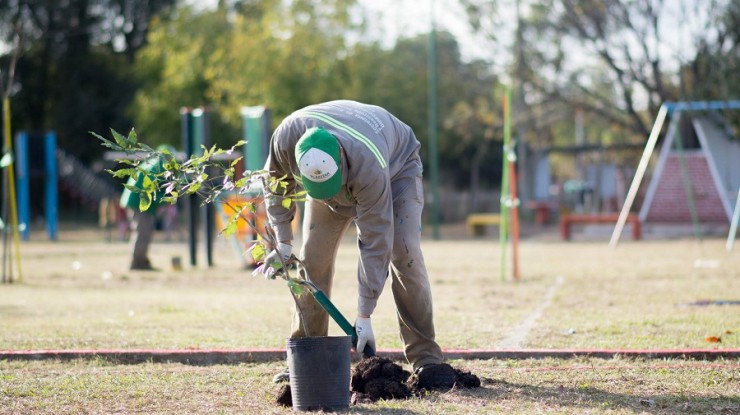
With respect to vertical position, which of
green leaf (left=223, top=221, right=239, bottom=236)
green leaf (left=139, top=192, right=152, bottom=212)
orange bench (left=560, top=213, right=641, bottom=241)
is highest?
green leaf (left=139, top=192, right=152, bottom=212)

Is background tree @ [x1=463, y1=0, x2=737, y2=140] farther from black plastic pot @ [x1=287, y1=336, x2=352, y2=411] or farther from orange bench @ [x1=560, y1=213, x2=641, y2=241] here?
black plastic pot @ [x1=287, y1=336, x2=352, y2=411]

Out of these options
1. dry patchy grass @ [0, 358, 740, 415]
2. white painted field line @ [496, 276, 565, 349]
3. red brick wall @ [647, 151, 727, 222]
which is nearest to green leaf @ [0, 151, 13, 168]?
dry patchy grass @ [0, 358, 740, 415]

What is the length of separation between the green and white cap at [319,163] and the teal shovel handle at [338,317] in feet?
2.44

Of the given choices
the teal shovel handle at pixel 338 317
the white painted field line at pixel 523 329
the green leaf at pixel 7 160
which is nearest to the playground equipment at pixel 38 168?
the green leaf at pixel 7 160

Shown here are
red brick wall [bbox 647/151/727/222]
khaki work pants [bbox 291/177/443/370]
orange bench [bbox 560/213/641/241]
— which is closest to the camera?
khaki work pants [bbox 291/177/443/370]

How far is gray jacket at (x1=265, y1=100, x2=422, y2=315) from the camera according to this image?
567 centimetres

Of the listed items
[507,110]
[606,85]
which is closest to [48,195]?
[606,85]

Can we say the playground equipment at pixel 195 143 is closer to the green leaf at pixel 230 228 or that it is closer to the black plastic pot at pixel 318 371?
the green leaf at pixel 230 228

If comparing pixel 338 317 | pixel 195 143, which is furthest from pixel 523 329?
pixel 195 143

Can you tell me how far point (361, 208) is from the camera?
19.0 feet

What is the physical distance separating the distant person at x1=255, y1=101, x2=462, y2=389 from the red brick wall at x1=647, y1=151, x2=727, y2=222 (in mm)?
24659

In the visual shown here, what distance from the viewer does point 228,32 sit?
45531mm

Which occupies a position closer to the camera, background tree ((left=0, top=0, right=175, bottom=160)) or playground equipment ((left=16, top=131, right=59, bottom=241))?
playground equipment ((left=16, top=131, right=59, bottom=241))

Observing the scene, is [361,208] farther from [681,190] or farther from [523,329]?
[681,190]
